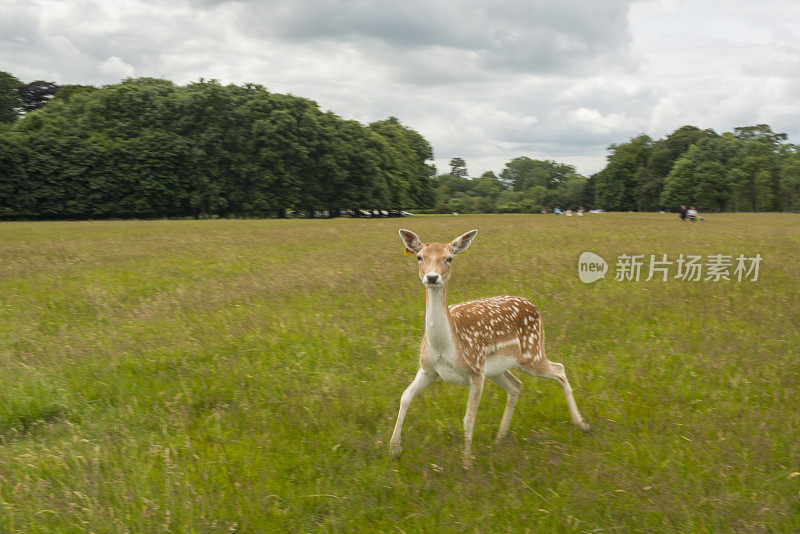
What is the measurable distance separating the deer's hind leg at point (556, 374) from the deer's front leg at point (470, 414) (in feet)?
2.85

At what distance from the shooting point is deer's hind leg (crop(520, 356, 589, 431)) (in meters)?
6.10

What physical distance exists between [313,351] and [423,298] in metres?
3.99

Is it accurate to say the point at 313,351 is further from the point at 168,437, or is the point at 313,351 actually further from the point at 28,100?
the point at 28,100

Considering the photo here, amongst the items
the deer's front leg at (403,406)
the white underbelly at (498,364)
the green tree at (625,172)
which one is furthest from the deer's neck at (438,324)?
the green tree at (625,172)

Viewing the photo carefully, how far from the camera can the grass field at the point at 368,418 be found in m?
4.46

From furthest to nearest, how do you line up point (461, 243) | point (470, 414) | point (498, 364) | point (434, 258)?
1. point (498, 364)
2. point (461, 243)
3. point (470, 414)
4. point (434, 258)

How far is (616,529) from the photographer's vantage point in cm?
423

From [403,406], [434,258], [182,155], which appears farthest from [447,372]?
[182,155]

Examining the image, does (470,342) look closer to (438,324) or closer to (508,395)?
(438,324)

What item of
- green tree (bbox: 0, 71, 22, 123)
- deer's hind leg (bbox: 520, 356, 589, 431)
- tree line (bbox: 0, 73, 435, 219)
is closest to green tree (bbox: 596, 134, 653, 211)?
tree line (bbox: 0, 73, 435, 219)

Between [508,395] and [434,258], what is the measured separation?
2.00 m

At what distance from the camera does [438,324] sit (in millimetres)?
5246

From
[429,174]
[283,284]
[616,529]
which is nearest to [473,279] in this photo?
[283,284]

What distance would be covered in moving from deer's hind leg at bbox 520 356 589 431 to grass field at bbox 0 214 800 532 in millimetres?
Result: 176
